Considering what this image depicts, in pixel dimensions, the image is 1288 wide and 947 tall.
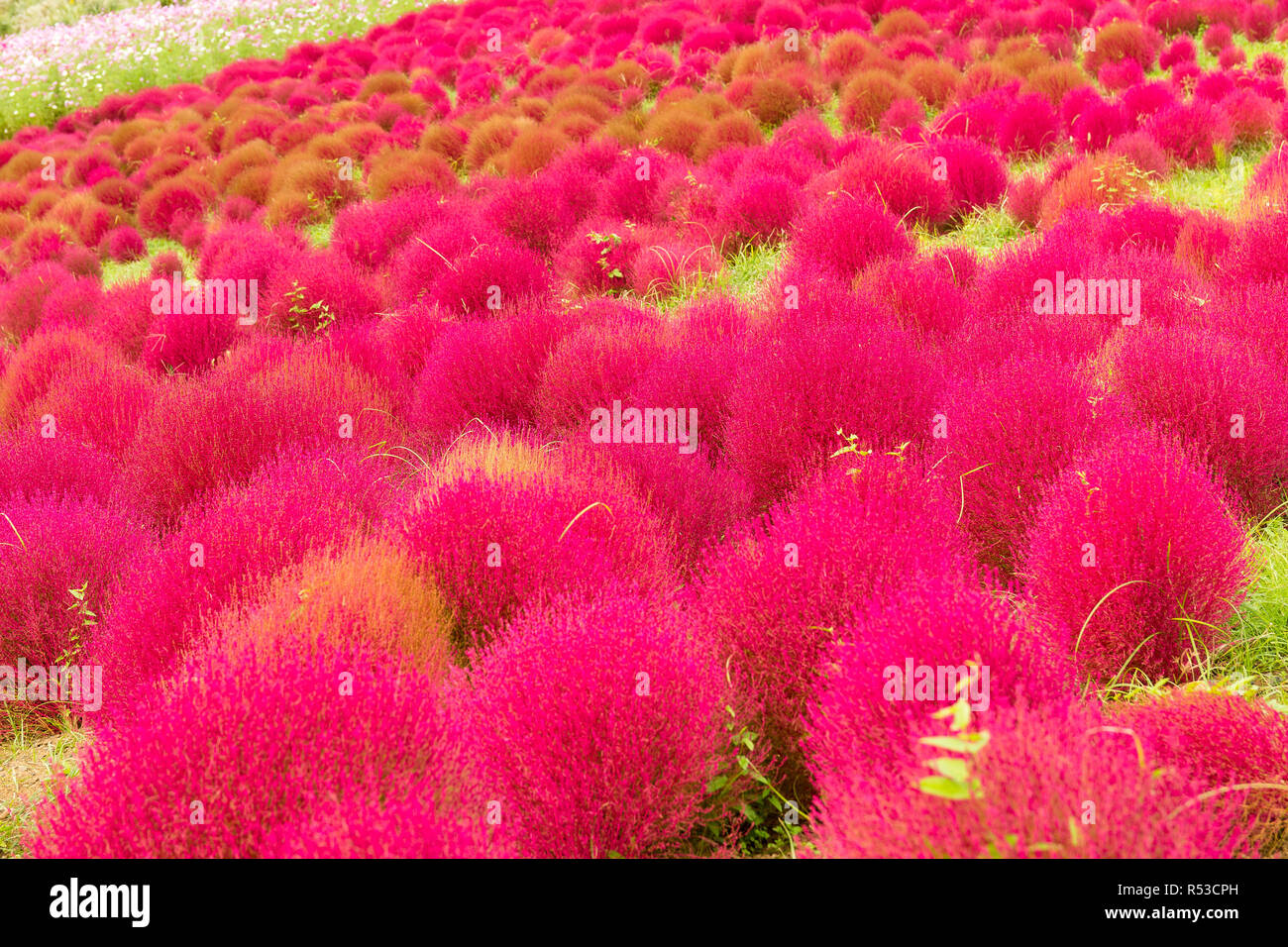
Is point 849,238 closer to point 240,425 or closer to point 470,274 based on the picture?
point 470,274

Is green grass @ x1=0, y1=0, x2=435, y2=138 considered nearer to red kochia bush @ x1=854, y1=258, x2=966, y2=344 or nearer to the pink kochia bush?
the pink kochia bush

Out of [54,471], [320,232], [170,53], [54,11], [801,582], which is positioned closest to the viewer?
[801,582]

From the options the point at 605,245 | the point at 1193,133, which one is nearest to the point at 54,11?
the point at 605,245

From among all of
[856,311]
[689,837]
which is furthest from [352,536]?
[856,311]

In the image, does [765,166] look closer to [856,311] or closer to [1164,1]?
[856,311]

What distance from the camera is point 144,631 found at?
262cm

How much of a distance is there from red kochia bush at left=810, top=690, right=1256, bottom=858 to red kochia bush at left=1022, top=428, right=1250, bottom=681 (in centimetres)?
81

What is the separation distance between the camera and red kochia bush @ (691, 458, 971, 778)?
2316mm

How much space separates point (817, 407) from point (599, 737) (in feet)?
6.01

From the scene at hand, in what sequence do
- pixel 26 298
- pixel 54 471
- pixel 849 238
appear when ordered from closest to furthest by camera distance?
1. pixel 54 471
2. pixel 849 238
3. pixel 26 298

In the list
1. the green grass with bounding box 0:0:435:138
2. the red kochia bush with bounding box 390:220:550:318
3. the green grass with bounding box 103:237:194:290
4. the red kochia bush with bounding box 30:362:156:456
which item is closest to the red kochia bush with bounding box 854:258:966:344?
the red kochia bush with bounding box 390:220:550:318

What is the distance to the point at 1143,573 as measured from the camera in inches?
96.5

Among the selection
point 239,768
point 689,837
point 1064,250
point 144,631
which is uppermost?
point 1064,250

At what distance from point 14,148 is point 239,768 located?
49.4 ft
